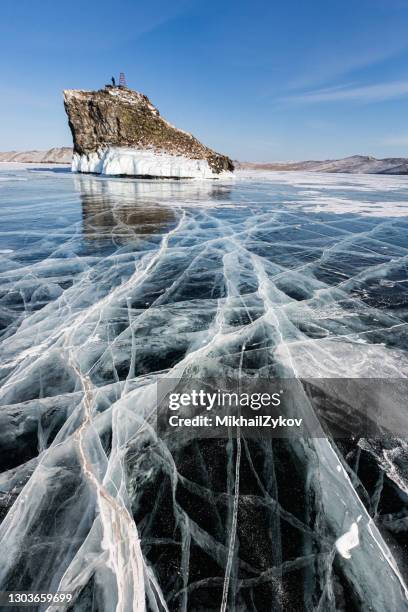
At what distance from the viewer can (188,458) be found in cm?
208

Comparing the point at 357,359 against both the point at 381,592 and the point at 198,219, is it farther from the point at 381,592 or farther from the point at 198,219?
the point at 198,219

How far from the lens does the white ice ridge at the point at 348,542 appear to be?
1.60 meters

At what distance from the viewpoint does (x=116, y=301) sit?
14.3 ft

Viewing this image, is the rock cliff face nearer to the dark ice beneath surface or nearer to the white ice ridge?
the dark ice beneath surface

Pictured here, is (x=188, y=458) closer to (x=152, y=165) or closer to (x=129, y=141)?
(x=152, y=165)

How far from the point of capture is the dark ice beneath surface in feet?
4.98

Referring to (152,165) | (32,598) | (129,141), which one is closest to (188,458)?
(32,598)

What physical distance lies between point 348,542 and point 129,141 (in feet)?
146

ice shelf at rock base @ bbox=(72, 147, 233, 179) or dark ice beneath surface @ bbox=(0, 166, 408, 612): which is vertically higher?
ice shelf at rock base @ bbox=(72, 147, 233, 179)

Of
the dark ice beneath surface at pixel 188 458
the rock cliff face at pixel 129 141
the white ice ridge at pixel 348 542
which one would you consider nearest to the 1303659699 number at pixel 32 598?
the dark ice beneath surface at pixel 188 458

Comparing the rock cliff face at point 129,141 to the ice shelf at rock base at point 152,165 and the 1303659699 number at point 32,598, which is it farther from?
the 1303659699 number at point 32,598

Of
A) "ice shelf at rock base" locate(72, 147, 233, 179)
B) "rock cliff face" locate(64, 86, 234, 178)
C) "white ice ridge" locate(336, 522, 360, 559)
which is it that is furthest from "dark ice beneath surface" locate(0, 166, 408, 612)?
"rock cliff face" locate(64, 86, 234, 178)

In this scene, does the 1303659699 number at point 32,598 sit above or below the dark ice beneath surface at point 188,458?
below

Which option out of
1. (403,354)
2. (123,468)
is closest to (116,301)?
(123,468)
